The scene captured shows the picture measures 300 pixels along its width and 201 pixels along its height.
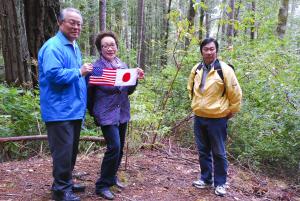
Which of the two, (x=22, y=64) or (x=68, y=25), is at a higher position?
(x=68, y=25)

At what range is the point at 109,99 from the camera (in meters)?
4.23

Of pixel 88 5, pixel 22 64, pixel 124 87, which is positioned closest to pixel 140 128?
pixel 124 87

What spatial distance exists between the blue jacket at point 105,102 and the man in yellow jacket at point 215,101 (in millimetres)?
1115

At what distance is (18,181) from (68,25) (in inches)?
94.3

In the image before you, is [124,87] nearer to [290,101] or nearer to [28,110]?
[28,110]

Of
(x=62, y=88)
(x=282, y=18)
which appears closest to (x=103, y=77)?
(x=62, y=88)

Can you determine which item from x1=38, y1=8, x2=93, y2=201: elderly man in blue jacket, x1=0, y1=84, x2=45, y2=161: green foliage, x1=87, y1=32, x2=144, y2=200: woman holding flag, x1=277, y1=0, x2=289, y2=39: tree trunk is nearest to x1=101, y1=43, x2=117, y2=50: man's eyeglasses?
x1=87, y1=32, x2=144, y2=200: woman holding flag

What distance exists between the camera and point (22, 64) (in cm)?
816

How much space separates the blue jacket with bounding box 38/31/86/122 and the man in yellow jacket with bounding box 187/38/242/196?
1702 millimetres

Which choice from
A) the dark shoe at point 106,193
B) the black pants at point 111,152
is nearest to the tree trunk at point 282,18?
the black pants at point 111,152

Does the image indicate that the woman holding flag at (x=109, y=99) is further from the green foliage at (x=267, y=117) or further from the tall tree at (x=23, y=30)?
the tall tree at (x=23, y=30)

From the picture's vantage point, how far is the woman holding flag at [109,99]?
4164 millimetres

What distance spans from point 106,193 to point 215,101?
184 cm

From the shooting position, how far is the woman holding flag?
416cm
